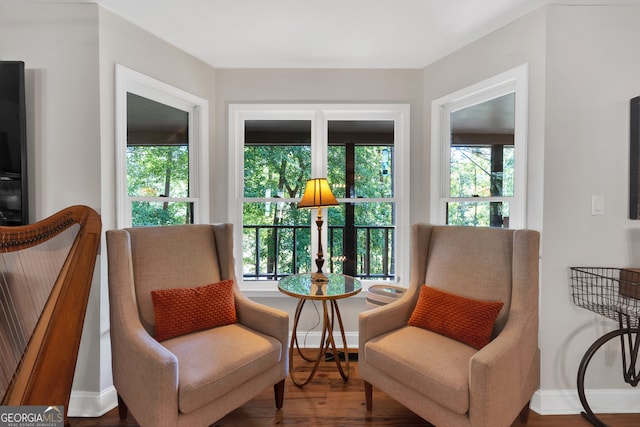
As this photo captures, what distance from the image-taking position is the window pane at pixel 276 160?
8.64ft

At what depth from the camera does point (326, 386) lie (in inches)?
79.4

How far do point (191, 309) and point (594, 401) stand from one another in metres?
2.49

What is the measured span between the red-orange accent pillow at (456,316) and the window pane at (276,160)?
1374 mm

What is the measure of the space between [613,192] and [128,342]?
2824 mm

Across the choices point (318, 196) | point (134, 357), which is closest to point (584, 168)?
point (318, 196)

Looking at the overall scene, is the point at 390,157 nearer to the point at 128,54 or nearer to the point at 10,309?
the point at 128,54

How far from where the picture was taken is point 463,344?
1.62 metres

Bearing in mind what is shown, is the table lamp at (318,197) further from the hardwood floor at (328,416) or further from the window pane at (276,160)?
the hardwood floor at (328,416)

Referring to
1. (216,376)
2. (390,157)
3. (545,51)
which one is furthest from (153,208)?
(545,51)

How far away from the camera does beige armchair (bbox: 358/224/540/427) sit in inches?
52.1

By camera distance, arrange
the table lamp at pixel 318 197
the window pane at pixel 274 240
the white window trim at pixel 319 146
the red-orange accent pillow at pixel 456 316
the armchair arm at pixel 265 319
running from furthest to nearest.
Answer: the window pane at pixel 274 240
the white window trim at pixel 319 146
the table lamp at pixel 318 197
the armchair arm at pixel 265 319
the red-orange accent pillow at pixel 456 316

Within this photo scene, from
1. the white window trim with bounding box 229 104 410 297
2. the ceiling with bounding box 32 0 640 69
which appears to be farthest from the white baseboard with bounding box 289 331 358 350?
the ceiling with bounding box 32 0 640 69

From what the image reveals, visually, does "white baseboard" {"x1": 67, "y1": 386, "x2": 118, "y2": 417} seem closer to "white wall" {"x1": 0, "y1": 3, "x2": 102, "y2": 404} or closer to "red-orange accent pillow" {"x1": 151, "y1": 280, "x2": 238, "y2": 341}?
"white wall" {"x1": 0, "y1": 3, "x2": 102, "y2": 404}

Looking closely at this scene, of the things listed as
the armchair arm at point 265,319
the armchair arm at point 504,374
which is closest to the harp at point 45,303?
the armchair arm at point 265,319
